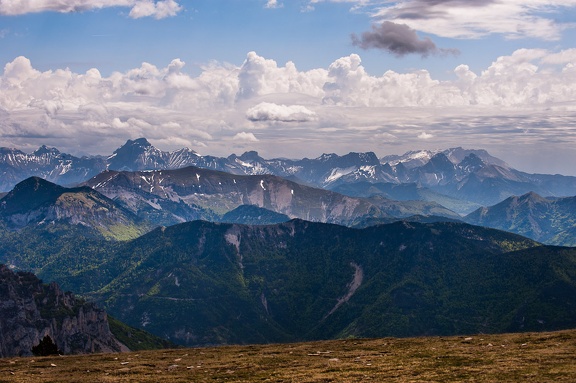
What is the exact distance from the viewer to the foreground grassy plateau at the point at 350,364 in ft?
257

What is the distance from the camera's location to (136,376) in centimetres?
8800

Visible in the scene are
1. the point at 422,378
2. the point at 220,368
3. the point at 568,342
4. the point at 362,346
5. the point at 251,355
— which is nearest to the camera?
the point at 422,378

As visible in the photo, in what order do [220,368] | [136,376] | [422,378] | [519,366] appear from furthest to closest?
[220,368], [136,376], [519,366], [422,378]

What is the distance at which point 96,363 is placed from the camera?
356ft

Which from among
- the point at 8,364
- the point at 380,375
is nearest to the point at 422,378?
the point at 380,375

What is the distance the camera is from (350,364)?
9125cm

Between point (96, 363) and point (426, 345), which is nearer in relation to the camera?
point (96, 363)

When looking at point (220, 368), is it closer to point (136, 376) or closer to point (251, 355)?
point (136, 376)

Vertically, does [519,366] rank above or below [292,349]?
above

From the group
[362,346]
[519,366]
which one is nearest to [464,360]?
[519,366]

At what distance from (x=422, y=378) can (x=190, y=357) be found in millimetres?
56753

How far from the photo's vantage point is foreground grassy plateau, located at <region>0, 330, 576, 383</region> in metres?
78.4

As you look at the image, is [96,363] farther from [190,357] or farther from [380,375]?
[380,375]

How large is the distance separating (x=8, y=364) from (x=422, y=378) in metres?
76.2
